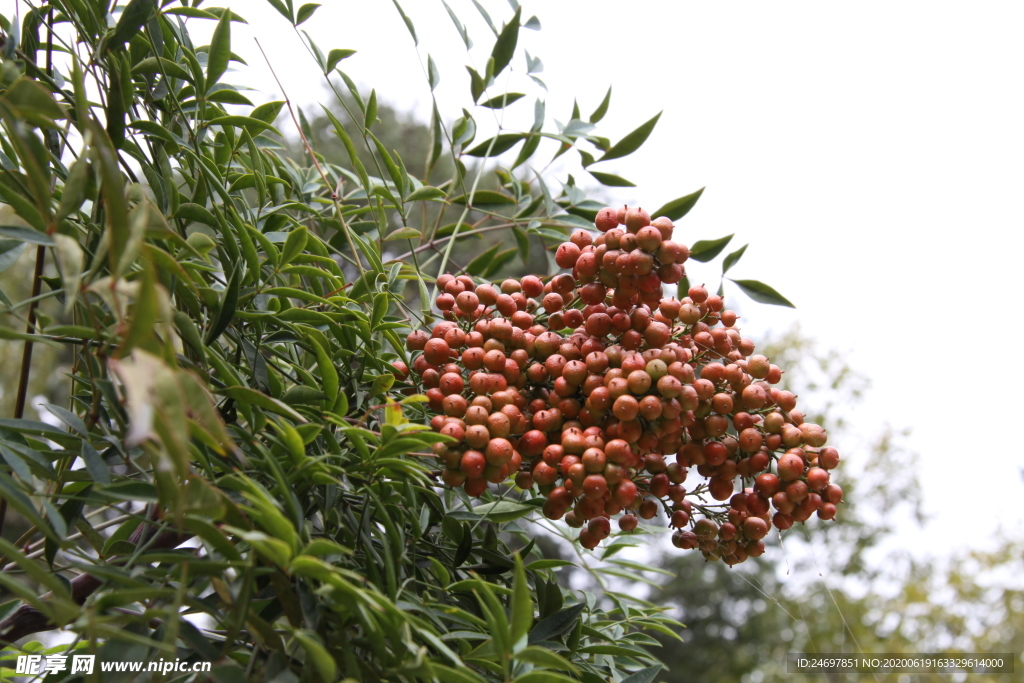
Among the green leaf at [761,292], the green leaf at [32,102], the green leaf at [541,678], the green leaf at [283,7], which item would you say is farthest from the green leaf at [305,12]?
the green leaf at [541,678]

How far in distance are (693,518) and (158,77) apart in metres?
0.60

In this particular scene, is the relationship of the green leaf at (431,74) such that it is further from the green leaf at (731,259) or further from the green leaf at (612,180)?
the green leaf at (731,259)

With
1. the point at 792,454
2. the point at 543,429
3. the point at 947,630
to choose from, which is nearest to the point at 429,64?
the point at 543,429

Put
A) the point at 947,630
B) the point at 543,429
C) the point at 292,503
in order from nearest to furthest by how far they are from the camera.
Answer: the point at 292,503, the point at 543,429, the point at 947,630

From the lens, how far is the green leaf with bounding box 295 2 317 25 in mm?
632

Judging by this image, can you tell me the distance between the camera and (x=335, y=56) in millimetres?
660

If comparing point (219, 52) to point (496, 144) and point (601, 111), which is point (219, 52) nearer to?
point (496, 144)

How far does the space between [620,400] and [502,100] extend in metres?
0.38

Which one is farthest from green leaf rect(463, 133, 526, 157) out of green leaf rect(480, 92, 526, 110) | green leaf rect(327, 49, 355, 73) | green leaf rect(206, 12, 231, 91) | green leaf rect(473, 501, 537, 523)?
green leaf rect(473, 501, 537, 523)

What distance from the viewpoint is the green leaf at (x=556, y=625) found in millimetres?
507

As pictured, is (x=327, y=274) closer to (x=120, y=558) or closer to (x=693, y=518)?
(x=120, y=558)

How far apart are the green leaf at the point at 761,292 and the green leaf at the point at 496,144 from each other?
27 cm

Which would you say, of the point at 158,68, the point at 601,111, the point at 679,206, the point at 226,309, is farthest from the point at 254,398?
the point at 601,111

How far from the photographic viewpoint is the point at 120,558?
42 cm
